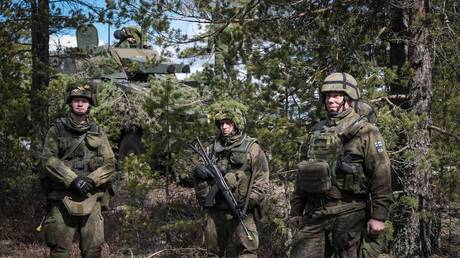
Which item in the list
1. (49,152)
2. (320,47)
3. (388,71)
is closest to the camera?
(49,152)

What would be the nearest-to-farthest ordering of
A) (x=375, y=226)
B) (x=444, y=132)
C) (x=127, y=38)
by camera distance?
(x=375, y=226), (x=444, y=132), (x=127, y=38)

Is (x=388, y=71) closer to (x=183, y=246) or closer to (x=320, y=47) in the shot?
(x=320, y=47)

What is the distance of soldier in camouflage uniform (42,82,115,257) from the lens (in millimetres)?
4777

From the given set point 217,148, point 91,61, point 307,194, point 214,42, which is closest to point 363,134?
point 307,194

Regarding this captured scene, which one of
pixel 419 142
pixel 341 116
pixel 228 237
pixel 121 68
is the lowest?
pixel 228 237

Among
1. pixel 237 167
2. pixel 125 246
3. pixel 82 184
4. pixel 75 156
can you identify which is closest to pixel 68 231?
pixel 82 184

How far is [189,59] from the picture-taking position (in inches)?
279

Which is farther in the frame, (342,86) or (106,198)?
(106,198)

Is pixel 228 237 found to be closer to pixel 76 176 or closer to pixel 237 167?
pixel 237 167

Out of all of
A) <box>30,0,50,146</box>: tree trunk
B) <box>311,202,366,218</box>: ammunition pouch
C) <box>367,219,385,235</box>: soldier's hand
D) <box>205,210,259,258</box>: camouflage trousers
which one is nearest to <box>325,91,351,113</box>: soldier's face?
<box>311,202,366,218</box>: ammunition pouch

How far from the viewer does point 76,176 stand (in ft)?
15.6

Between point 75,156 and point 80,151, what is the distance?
0.06m

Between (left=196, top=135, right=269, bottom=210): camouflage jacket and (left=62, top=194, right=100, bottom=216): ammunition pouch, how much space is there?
0.95 m

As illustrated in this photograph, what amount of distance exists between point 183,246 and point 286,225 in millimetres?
1665
